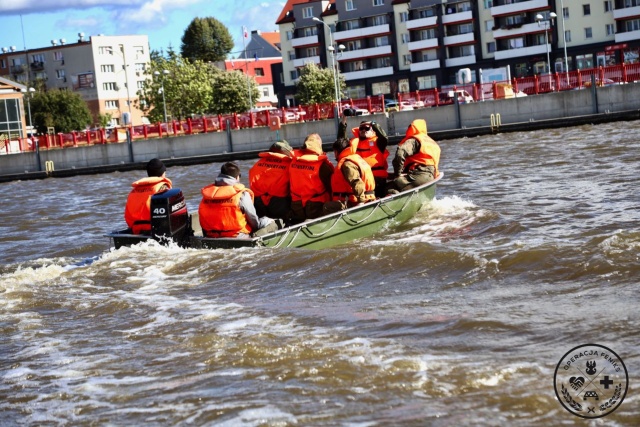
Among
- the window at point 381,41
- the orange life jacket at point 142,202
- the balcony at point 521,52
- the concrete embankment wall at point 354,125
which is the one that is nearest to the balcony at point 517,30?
the balcony at point 521,52

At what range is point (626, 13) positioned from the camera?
72688 millimetres

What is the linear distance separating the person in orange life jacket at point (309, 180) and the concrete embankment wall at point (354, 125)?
2762cm

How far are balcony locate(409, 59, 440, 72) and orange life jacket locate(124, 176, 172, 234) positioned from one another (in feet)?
230

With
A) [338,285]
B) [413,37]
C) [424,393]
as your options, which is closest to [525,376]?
[424,393]

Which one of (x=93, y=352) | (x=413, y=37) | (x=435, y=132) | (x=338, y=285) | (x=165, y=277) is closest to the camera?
(x=93, y=352)

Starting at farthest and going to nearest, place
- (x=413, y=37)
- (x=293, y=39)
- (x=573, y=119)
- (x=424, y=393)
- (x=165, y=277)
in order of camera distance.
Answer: (x=293, y=39), (x=413, y=37), (x=573, y=119), (x=165, y=277), (x=424, y=393)

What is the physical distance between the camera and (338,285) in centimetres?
1156

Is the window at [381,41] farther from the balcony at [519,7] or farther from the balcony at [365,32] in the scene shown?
the balcony at [519,7]

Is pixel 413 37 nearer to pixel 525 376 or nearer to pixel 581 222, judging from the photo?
pixel 581 222

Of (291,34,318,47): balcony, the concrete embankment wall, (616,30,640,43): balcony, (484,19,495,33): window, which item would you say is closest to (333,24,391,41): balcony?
(291,34,318,47): balcony

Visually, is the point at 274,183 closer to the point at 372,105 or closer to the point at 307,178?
the point at 307,178

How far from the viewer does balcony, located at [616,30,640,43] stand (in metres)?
72.1

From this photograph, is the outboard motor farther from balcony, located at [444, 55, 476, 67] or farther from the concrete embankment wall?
balcony, located at [444, 55, 476, 67]

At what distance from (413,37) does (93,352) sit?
77.3 m
